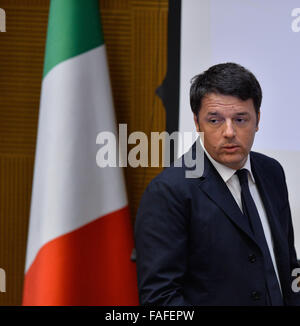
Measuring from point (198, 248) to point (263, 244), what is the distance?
0.48ft

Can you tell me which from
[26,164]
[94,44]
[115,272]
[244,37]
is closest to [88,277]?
[115,272]

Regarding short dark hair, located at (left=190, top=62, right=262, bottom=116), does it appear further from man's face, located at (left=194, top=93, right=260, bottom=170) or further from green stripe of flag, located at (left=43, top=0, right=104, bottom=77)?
green stripe of flag, located at (left=43, top=0, right=104, bottom=77)

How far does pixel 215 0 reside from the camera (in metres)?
1.53

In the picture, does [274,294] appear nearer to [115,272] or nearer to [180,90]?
[115,272]

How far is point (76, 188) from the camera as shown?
149 centimetres

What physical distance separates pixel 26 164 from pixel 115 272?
1.61ft

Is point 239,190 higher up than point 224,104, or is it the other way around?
point 224,104

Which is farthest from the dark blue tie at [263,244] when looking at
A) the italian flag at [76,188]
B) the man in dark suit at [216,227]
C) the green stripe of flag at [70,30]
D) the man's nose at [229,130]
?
the green stripe of flag at [70,30]

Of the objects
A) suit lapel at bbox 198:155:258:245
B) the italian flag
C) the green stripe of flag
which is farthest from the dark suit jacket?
the green stripe of flag

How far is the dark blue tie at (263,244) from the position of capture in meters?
1.10

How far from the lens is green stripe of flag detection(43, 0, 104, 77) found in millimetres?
1508

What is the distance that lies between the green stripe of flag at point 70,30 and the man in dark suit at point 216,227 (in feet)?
1.69

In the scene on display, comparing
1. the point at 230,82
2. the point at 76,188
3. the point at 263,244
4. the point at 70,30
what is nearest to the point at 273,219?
the point at 263,244

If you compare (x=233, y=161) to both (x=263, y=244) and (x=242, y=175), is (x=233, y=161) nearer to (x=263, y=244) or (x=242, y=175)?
(x=242, y=175)
